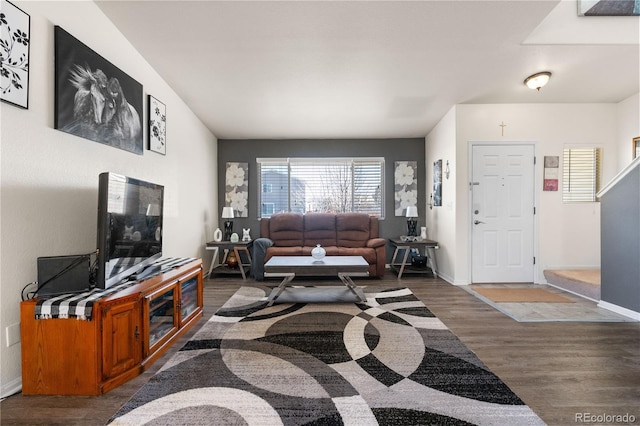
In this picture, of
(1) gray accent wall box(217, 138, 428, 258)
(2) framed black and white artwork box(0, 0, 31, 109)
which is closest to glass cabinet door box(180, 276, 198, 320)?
(2) framed black and white artwork box(0, 0, 31, 109)

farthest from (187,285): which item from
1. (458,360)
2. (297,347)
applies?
(458,360)

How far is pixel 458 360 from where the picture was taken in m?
1.91

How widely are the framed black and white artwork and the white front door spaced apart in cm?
470

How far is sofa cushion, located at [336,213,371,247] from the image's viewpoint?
507 cm

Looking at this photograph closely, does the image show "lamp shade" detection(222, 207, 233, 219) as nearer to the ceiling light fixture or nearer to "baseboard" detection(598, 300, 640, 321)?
the ceiling light fixture

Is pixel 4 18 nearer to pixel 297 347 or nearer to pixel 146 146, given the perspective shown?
pixel 146 146

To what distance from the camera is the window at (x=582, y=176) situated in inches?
163

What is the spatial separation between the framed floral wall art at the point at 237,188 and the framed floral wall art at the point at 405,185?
3021 millimetres

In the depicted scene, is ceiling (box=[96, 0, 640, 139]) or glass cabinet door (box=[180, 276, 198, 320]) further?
glass cabinet door (box=[180, 276, 198, 320])

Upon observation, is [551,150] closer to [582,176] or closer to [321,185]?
[582,176]

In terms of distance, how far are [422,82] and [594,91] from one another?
99.0 inches

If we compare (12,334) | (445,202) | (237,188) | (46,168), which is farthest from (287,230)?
(12,334)

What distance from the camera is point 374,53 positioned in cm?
268

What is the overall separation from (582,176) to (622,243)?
1.80m
